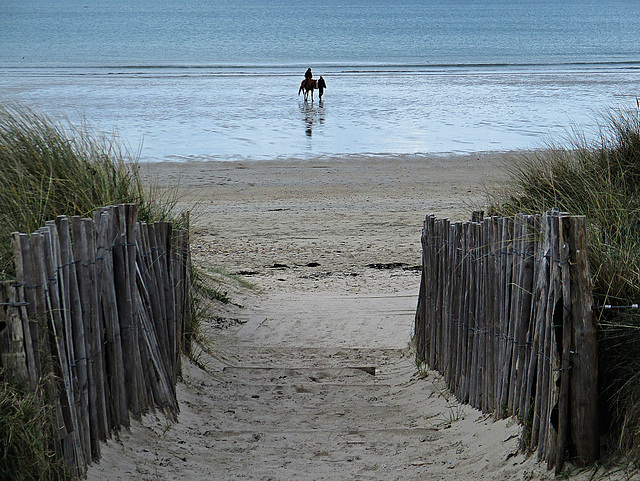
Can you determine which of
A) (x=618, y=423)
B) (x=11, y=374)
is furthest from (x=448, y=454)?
(x=11, y=374)

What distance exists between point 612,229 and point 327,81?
3589cm

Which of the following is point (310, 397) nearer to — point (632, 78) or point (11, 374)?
point (11, 374)

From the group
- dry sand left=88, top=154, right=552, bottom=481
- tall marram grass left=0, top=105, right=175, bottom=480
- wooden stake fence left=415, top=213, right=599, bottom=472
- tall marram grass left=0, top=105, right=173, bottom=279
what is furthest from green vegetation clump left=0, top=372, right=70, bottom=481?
wooden stake fence left=415, top=213, right=599, bottom=472

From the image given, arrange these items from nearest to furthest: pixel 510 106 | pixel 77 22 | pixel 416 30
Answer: pixel 510 106 < pixel 416 30 < pixel 77 22

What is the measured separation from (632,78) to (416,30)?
178ft

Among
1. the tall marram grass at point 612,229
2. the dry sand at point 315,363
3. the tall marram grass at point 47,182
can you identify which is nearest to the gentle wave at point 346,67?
the dry sand at point 315,363

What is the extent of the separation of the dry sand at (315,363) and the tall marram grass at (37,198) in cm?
61

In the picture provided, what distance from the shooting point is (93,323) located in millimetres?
3412

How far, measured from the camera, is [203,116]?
24.0 metres

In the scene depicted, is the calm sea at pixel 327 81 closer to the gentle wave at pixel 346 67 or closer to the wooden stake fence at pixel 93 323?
the gentle wave at pixel 346 67

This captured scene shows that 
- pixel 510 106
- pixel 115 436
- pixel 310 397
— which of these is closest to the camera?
pixel 115 436

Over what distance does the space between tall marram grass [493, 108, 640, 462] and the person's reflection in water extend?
49.5 feet

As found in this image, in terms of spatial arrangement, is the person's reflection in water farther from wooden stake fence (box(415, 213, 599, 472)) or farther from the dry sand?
wooden stake fence (box(415, 213, 599, 472))

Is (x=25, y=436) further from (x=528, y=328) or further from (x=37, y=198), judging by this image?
(x=528, y=328)
